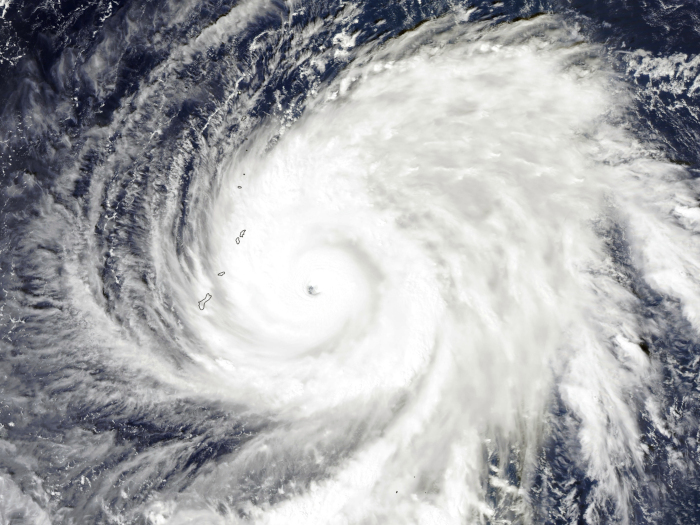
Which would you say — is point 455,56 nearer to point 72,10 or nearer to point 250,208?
point 250,208

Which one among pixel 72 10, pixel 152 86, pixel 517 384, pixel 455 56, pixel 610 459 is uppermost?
pixel 72 10

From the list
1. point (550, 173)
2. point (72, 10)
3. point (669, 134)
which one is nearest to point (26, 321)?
point (72, 10)

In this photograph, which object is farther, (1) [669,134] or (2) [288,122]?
(2) [288,122]

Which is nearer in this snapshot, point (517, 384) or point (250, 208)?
point (517, 384)

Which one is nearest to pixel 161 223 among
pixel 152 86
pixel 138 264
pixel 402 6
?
pixel 138 264

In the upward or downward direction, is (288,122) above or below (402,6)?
below

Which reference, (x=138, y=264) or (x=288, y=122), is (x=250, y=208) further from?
(x=138, y=264)
